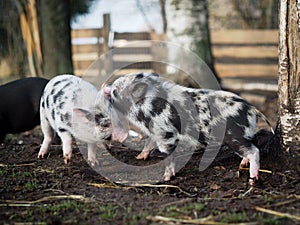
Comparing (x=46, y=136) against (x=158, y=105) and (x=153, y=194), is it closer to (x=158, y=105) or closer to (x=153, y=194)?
(x=158, y=105)

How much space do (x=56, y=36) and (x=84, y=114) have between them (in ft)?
16.4

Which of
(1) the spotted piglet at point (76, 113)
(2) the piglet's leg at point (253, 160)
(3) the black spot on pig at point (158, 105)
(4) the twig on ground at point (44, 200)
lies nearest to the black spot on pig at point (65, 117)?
(1) the spotted piglet at point (76, 113)

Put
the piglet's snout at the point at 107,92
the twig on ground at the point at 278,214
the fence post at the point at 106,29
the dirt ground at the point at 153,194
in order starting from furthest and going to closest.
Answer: the fence post at the point at 106,29 → the piglet's snout at the point at 107,92 → the dirt ground at the point at 153,194 → the twig on ground at the point at 278,214

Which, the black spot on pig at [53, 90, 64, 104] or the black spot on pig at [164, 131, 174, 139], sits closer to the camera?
the black spot on pig at [164, 131, 174, 139]

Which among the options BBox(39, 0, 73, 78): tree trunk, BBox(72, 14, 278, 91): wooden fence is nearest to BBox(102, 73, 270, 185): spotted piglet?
BBox(39, 0, 73, 78): tree trunk

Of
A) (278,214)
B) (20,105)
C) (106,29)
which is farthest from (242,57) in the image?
(278,214)

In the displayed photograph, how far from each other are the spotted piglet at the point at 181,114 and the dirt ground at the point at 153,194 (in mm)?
252

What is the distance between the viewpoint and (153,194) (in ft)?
15.1

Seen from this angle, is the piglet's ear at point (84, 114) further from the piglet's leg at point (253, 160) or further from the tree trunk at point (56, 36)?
the tree trunk at point (56, 36)

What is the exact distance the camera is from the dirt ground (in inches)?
150

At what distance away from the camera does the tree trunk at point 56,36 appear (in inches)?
403

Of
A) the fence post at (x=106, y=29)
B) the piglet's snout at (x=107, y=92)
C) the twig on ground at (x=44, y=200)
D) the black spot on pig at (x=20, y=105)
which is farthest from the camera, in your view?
the fence post at (x=106, y=29)

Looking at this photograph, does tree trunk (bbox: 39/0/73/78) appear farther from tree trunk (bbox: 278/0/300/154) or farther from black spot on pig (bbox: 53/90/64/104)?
tree trunk (bbox: 278/0/300/154)

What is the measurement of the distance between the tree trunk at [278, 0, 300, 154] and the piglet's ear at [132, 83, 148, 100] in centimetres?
143
